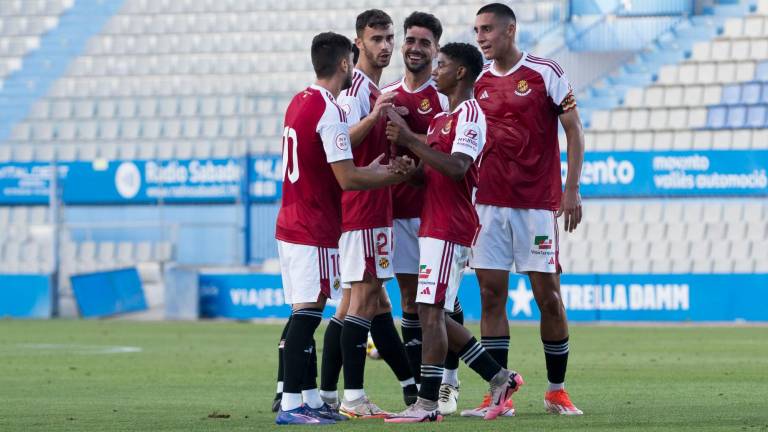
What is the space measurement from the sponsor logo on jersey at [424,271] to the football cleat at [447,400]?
841mm

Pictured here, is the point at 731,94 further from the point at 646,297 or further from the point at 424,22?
the point at 424,22

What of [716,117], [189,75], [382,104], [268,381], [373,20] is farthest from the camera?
[189,75]

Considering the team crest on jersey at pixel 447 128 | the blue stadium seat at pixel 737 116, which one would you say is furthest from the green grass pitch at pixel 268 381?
the blue stadium seat at pixel 737 116

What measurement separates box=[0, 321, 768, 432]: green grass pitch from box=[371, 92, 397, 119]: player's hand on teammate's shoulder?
1.63 metres

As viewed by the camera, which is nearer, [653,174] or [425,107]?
[425,107]

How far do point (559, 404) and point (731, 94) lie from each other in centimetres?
1593

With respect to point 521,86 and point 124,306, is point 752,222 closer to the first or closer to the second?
point 124,306

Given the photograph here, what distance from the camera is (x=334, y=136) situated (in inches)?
277

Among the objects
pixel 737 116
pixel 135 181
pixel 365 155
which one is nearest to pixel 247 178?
pixel 135 181

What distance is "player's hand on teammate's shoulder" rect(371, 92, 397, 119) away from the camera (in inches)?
281

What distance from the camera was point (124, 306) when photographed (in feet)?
71.9

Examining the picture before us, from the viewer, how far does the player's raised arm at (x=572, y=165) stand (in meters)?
7.64

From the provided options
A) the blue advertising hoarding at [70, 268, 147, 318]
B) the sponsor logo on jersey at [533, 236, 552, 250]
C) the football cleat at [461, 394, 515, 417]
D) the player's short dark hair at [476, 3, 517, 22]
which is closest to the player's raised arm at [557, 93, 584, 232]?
the sponsor logo on jersey at [533, 236, 552, 250]

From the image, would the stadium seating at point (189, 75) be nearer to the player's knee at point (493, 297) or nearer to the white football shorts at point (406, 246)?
the white football shorts at point (406, 246)
